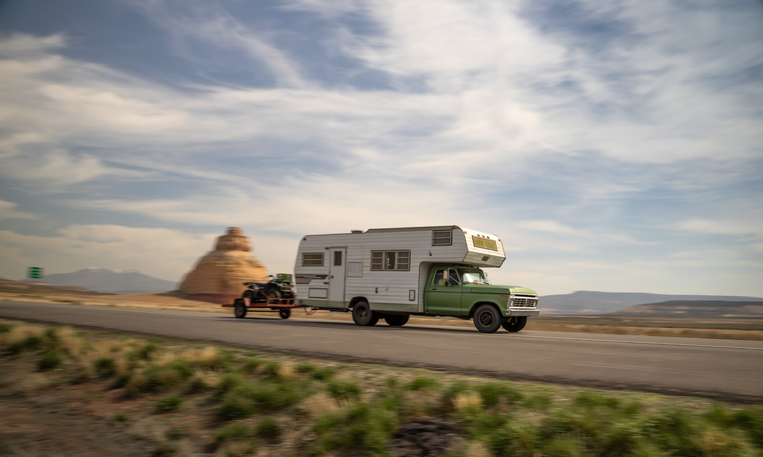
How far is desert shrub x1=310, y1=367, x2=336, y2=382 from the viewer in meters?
8.47

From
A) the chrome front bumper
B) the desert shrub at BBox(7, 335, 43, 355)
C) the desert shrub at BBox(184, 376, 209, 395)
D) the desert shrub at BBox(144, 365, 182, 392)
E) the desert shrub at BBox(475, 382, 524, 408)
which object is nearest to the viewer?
the desert shrub at BBox(475, 382, 524, 408)

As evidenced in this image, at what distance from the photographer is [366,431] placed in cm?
625

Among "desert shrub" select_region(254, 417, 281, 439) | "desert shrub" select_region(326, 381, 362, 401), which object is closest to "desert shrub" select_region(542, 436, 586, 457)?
"desert shrub" select_region(326, 381, 362, 401)

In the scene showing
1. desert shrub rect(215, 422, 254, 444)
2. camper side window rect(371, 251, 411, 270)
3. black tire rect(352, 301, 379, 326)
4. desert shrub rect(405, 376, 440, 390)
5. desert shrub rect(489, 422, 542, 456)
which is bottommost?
desert shrub rect(215, 422, 254, 444)

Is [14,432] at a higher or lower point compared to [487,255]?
lower

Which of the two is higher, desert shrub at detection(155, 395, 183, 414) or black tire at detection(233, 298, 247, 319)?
black tire at detection(233, 298, 247, 319)

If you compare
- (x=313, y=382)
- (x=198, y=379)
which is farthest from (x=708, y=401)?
(x=198, y=379)

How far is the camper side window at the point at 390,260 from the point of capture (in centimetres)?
2034

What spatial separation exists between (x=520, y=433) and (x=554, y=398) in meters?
1.44

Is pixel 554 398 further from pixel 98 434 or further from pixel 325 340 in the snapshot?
pixel 325 340

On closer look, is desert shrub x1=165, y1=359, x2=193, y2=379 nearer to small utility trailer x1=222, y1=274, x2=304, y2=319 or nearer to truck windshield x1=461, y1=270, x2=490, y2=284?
truck windshield x1=461, y1=270, x2=490, y2=284

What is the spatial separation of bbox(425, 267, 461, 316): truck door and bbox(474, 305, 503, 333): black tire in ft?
2.52

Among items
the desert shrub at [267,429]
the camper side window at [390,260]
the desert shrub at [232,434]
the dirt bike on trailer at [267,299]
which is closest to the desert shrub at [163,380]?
the desert shrub at [232,434]

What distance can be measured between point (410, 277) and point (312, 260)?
4.92 metres
